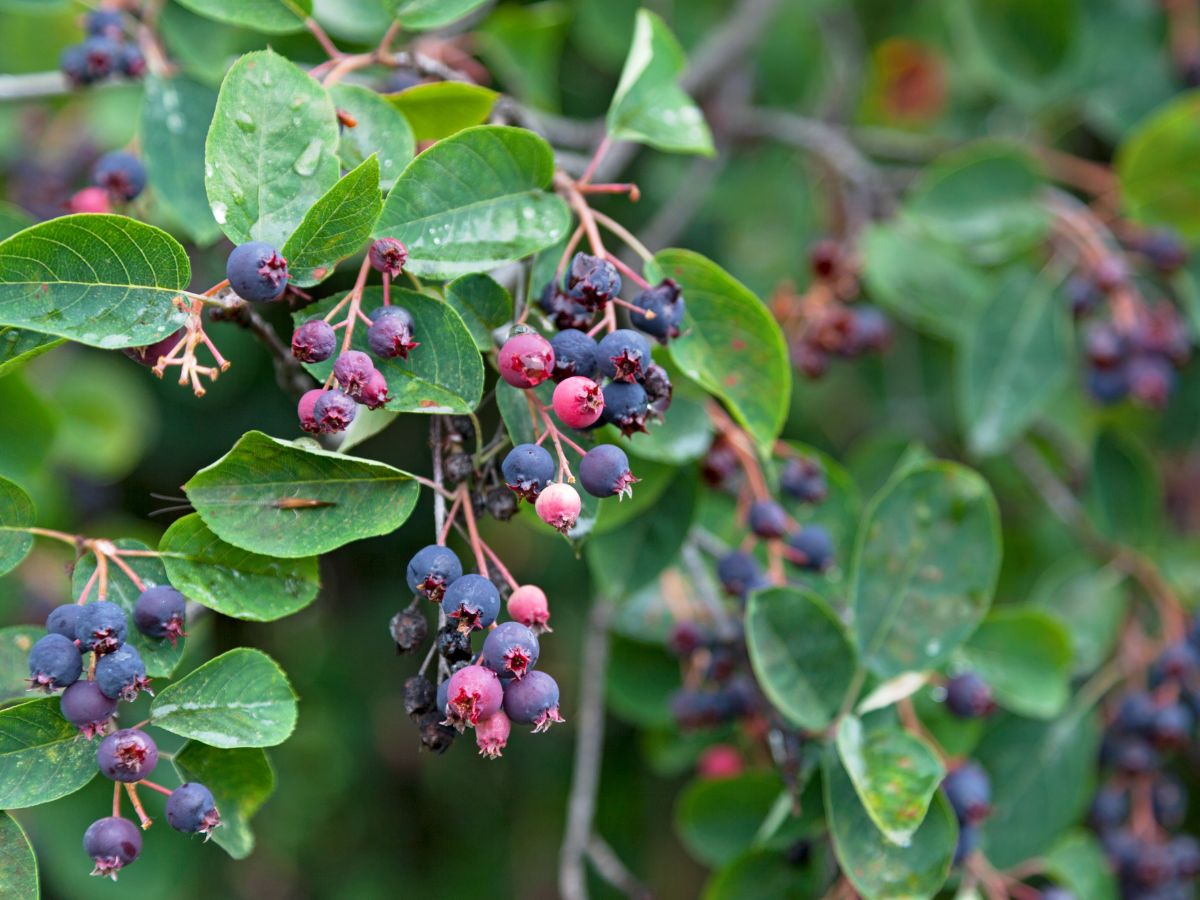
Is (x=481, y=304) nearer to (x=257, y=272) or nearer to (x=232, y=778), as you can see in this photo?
(x=257, y=272)

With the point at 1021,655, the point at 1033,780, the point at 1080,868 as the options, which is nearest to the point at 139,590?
the point at 1021,655

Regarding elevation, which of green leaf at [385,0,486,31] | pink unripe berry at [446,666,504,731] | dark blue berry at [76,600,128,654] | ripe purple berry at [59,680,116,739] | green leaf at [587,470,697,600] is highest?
green leaf at [385,0,486,31]

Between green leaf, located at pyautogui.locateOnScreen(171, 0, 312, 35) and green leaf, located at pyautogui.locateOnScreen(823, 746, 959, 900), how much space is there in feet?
3.82

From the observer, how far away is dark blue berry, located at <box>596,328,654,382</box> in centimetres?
101

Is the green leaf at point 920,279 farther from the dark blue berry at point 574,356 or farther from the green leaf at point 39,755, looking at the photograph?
the green leaf at point 39,755

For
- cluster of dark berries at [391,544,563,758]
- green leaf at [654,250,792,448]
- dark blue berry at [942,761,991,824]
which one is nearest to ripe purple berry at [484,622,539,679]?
cluster of dark berries at [391,544,563,758]

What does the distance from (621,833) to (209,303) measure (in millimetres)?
2141

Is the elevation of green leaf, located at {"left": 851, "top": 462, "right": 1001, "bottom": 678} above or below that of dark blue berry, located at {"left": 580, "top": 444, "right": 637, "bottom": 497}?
below

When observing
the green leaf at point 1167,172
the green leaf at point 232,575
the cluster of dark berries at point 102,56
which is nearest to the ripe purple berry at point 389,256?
the green leaf at point 232,575

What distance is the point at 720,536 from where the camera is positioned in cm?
178

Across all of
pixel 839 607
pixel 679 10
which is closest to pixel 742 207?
pixel 679 10

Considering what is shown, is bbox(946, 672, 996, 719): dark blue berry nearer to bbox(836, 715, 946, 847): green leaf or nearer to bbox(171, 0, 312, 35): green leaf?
bbox(836, 715, 946, 847): green leaf

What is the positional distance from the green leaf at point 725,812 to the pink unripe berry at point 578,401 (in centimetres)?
90

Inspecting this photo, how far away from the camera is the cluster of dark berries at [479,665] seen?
937 millimetres
